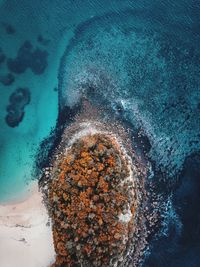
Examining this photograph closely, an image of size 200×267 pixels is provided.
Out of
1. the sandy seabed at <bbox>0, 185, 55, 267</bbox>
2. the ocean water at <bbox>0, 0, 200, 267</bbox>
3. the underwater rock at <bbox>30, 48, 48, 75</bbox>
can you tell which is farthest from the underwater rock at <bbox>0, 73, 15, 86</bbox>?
the sandy seabed at <bbox>0, 185, 55, 267</bbox>

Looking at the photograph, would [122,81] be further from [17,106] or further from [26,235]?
[26,235]

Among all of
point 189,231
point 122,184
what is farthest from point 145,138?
point 189,231

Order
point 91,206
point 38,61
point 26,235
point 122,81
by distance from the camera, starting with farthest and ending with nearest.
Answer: point 38,61 → point 122,81 → point 26,235 → point 91,206

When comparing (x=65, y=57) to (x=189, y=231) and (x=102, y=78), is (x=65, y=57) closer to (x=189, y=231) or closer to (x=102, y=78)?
(x=102, y=78)

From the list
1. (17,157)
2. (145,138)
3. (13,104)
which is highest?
(145,138)

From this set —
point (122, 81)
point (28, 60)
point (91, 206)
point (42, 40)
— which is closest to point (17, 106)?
point (28, 60)

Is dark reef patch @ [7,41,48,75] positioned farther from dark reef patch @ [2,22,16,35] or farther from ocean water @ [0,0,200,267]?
dark reef patch @ [2,22,16,35]
